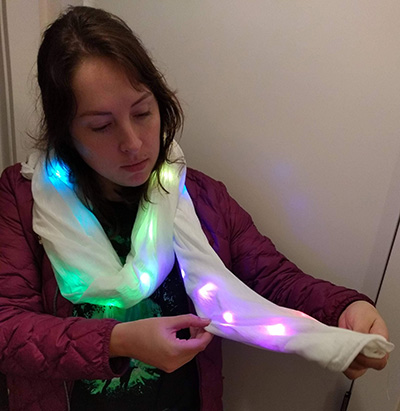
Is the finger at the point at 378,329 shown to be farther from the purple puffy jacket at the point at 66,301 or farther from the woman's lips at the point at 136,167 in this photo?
the woman's lips at the point at 136,167

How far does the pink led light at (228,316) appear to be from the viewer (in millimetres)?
745

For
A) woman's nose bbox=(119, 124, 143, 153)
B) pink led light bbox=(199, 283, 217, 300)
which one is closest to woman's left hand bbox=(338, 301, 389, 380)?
pink led light bbox=(199, 283, 217, 300)

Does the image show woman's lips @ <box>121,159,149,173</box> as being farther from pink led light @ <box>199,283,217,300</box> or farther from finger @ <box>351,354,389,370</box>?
finger @ <box>351,354,389,370</box>

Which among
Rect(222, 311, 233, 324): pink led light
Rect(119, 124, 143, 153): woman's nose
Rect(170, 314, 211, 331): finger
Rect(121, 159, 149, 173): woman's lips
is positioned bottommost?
Rect(222, 311, 233, 324): pink led light

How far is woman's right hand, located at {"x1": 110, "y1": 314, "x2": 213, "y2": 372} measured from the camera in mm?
647

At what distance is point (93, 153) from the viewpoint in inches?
29.0

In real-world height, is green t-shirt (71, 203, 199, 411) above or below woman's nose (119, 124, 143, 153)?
below

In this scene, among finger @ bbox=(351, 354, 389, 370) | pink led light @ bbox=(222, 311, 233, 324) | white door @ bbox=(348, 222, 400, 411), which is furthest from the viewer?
white door @ bbox=(348, 222, 400, 411)

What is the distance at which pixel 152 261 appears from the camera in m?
0.78

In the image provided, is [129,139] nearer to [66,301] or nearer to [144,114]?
[144,114]

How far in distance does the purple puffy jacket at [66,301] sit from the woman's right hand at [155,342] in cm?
2

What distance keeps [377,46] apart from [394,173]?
0.25 m

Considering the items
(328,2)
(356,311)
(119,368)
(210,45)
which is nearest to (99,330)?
(119,368)

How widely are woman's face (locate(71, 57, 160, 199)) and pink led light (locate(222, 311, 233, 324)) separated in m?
0.28
